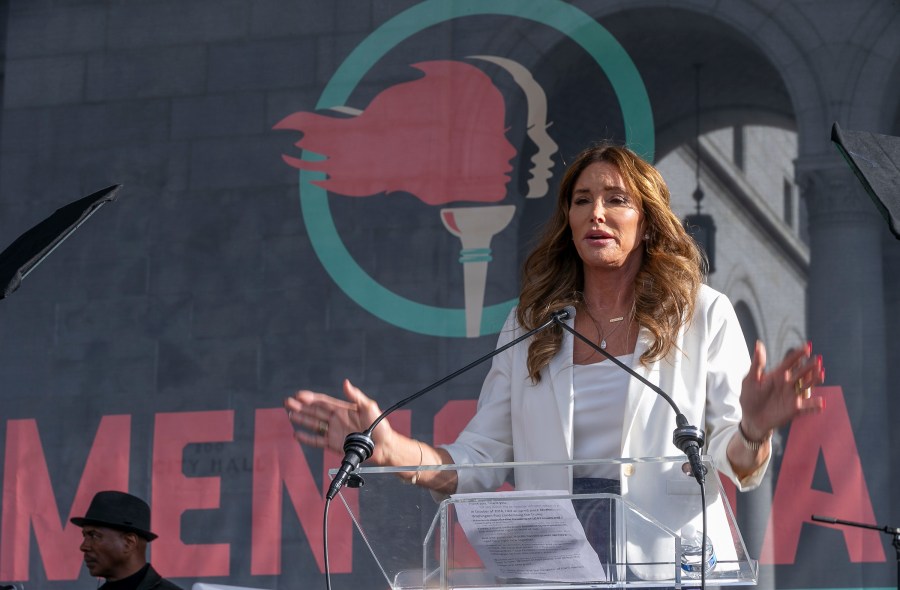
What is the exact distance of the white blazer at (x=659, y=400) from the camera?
2.28 meters

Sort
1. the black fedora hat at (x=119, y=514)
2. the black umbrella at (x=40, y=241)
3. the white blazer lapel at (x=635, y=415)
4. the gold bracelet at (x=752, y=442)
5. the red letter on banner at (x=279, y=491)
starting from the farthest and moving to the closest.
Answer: the red letter on banner at (x=279, y=491) → the black fedora hat at (x=119, y=514) → the black umbrella at (x=40, y=241) → the white blazer lapel at (x=635, y=415) → the gold bracelet at (x=752, y=442)

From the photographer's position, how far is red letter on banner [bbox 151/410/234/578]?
14.3 ft

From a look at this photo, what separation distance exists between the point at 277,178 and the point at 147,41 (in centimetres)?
79

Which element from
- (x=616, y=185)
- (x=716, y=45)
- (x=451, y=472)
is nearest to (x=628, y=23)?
(x=716, y=45)

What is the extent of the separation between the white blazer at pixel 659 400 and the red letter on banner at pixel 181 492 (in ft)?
6.92

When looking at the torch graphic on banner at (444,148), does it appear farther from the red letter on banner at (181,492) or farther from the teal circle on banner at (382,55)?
the red letter on banner at (181,492)

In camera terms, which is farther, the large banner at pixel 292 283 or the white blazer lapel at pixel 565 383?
the large banner at pixel 292 283

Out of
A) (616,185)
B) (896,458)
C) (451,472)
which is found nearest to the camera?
(451,472)

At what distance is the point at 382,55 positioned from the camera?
4645 millimetres

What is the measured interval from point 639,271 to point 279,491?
86.2 inches

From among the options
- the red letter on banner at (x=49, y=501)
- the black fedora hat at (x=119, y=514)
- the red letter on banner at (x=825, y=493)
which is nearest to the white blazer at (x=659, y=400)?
the red letter on banner at (x=825, y=493)

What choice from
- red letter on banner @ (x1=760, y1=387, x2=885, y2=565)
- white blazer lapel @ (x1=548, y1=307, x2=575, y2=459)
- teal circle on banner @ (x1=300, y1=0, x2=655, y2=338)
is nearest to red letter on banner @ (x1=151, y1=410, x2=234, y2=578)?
teal circle on banner @ (x1=300, y1=0, x2=655, y2=338)

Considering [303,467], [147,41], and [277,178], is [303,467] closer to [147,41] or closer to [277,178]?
[277,178]

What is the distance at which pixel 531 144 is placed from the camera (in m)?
4.45
